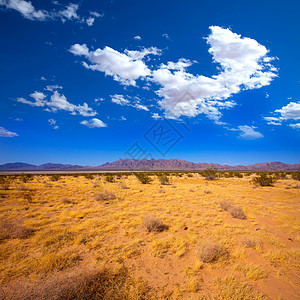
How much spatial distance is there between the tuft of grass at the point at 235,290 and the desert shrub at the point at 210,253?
0.77 meters

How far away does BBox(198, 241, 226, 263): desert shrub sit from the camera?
15.1 ft

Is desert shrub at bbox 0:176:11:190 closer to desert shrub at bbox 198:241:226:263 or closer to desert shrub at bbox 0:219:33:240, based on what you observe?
desert shrub at bbox 0:219:33:240

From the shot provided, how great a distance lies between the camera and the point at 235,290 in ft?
11.4

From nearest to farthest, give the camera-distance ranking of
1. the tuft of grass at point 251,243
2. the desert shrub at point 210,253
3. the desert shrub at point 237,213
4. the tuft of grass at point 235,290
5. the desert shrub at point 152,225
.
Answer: the tuft of grass at point 235,290
the desert shrub at point 210,253
the tuft of grass at point 251,243
the desert shrub at point 152,225
the desert shrub at point 237,213

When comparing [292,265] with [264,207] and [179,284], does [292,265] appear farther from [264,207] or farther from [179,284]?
[264,207]

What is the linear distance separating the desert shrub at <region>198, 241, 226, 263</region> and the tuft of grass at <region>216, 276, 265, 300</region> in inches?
30.3

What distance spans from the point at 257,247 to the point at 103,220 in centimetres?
669

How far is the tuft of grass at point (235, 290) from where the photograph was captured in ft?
11.0

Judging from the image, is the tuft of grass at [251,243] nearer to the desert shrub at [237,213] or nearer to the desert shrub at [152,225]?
the desert shrub at [152,225]

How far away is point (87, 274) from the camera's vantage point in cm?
369

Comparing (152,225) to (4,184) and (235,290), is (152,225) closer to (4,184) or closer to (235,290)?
(235,290)

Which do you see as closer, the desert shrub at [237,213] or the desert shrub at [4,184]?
the desert shrub at [237,213]

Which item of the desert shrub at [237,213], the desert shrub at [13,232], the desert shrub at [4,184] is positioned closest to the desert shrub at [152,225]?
the desert shrub at [237,213]

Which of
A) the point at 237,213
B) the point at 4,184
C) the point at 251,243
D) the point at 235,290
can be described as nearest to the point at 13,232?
the point at 235,290
